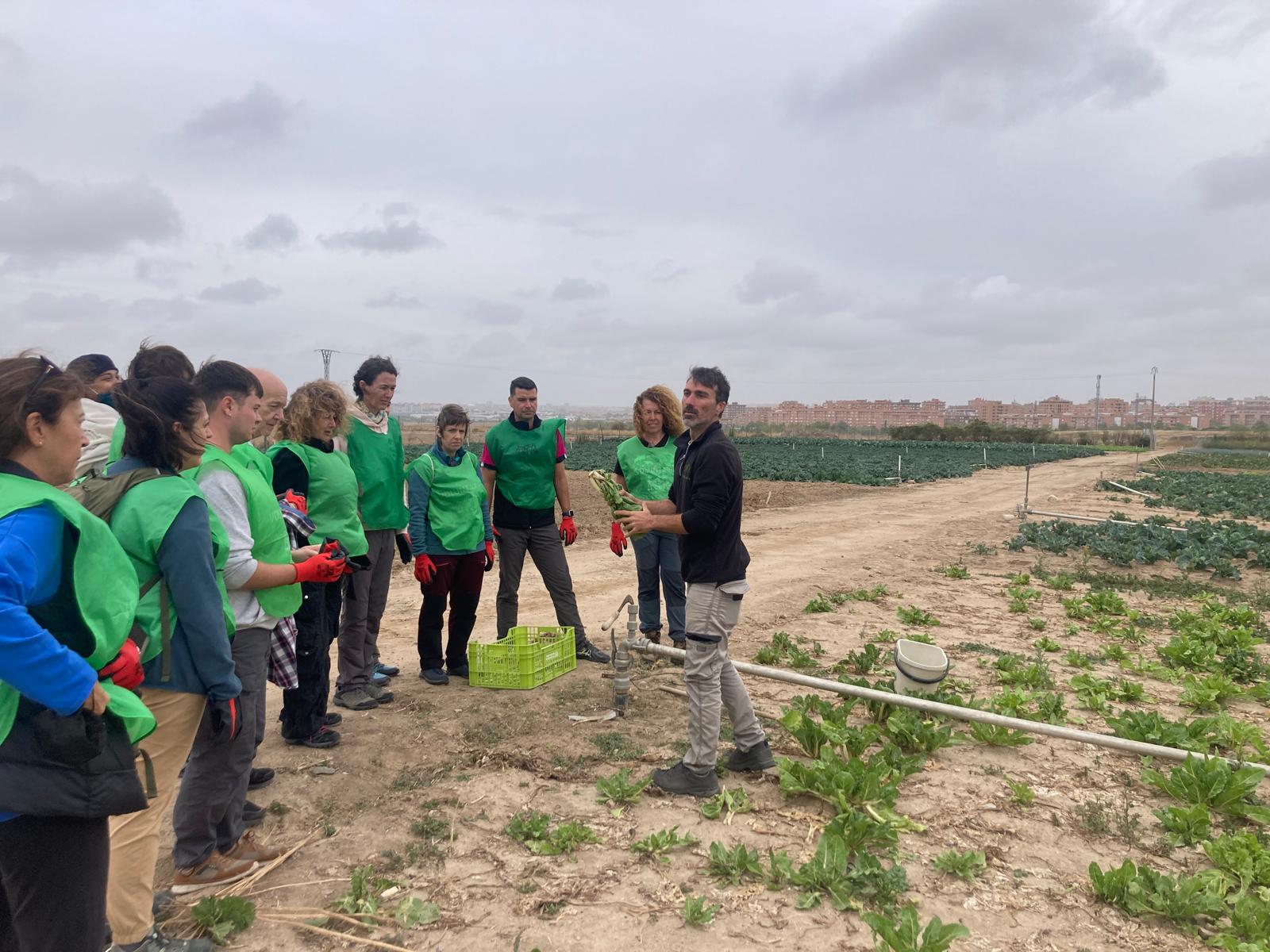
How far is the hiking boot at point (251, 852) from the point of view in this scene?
11.0 ft

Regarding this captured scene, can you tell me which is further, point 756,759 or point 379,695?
point 379,695

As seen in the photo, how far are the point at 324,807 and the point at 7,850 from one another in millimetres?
2076

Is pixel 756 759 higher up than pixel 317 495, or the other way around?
pixel 317 495

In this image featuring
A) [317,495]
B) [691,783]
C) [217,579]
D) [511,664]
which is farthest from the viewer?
[511,664]

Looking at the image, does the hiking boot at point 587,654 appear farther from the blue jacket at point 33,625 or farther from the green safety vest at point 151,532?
the blue jacket at point 33,625

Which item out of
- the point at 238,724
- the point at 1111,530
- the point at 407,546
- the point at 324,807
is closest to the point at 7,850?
the point at 238,724

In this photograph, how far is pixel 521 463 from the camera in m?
5.95

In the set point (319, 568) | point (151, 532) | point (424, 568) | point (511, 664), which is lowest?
point (511, 664)

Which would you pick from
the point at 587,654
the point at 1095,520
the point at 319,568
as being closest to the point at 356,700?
the point at 587,654

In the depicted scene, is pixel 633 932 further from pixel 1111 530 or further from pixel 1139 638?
Result: pixel 1111 530

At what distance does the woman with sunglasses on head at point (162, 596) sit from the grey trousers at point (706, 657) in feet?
7.27

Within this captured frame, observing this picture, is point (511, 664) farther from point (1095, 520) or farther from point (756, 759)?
point (1095, 520)

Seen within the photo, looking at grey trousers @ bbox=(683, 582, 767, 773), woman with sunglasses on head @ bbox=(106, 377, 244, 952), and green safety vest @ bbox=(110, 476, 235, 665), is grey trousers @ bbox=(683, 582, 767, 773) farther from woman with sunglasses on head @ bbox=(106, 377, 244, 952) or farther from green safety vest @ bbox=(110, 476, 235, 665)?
green safety vest @ bbox=(110, 476, 235, 665)

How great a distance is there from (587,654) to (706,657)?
2.55 m
